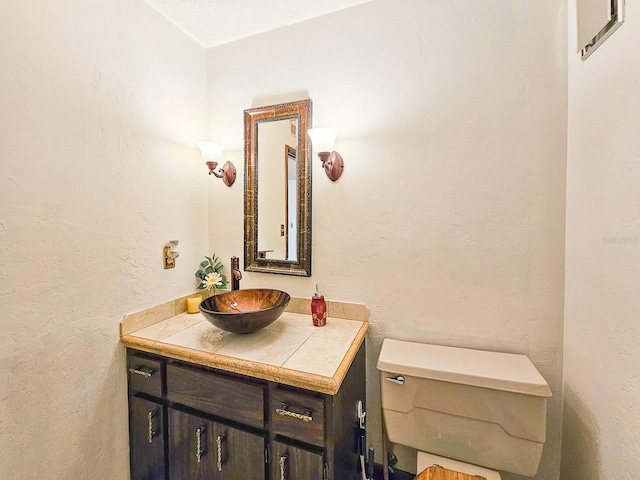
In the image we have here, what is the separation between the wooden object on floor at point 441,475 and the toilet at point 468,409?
30 mm

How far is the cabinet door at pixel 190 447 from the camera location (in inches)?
44.8

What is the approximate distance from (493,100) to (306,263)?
3.78ft

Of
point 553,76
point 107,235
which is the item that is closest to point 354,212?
point 553,76

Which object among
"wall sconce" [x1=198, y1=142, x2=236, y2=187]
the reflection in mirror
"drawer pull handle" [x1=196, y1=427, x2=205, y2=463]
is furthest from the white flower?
"drawer pull handle" [x1=196, y1=427, x2=205, y2=463]

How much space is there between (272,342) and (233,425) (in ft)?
1.10

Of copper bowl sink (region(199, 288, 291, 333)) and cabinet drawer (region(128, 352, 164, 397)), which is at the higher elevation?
copper bowl sink (region(199, 288, 291, 333))

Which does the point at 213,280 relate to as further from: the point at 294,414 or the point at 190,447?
the point at 294,414

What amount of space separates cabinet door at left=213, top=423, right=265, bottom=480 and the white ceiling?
6.36 ft

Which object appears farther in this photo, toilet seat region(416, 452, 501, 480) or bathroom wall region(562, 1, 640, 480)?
toilet seat region(416, 452, 501, 480)

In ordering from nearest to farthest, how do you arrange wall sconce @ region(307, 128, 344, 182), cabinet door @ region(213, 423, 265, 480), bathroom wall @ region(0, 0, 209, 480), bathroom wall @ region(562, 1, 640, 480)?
bathroom wall @ region(562, 1, 640, 480) → bathroom wall @ region(0, 0, 209, 480) → cabinet door @ region(213, 423, 265, 480) → wall sconce @ region(307, 128, 344, 182)

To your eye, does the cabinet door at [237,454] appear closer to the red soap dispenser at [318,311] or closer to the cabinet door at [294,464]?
the cabinet door at [294,464]

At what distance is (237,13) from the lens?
57.0 inches

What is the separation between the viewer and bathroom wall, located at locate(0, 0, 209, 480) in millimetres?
938

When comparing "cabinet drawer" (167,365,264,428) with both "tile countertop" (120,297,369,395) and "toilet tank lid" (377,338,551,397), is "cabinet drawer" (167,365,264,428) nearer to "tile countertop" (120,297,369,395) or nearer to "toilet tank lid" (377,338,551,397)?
"tile countertop" (120,297,369,395)
